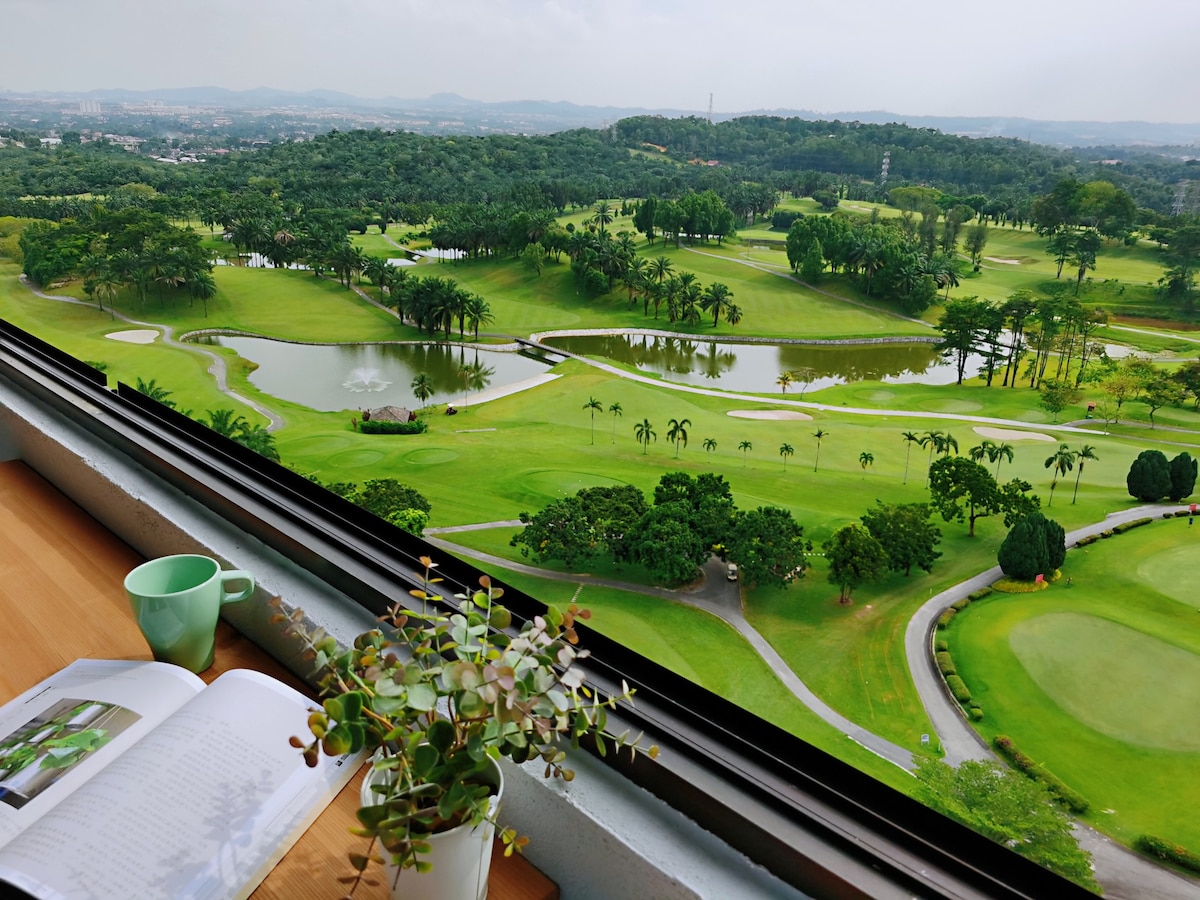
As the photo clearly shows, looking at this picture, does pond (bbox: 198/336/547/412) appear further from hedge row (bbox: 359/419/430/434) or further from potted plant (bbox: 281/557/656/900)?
potted plant (bbox: 281/557/656/900)

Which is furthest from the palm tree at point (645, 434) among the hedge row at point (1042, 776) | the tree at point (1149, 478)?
the hedge row at point (1042, 776)

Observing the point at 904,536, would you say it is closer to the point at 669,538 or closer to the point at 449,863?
the point at 669,538

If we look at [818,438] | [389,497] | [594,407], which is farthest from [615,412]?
[389,497]

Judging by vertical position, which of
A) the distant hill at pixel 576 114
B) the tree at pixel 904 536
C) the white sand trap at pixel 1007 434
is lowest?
the white sand trap at pixel 1007 434

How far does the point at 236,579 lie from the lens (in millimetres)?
746

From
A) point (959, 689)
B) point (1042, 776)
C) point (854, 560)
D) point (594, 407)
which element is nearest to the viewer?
point (1042, 776)

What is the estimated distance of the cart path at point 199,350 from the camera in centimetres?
1103

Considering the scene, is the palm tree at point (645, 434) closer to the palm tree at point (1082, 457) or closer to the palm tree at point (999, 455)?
the palm tree at point (999, 455)

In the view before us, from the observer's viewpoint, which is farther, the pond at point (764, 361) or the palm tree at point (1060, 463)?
the pond at point (764, 361)

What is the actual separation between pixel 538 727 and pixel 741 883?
16 cm

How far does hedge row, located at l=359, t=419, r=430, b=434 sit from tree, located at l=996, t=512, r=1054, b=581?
24.3 feet

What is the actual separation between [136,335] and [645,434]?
30.9ft

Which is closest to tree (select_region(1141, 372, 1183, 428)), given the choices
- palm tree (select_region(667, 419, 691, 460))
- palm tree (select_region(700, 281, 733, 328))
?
palm tree (select_region(667, 419, 691, 460))

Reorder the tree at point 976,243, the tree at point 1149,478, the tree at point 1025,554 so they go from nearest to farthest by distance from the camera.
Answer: the tree at point 1025,554 < the tree at point 1149,478 < the tree at point 976,243
